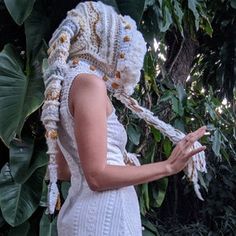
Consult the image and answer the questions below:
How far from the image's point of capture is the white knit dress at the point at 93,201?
1091 millimetres

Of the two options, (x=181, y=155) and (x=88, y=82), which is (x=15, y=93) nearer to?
(x=88, y=82)

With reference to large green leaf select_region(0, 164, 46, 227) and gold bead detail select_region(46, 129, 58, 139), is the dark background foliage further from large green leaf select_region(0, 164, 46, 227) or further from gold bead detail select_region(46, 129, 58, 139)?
gold bead detail select_region(46, 129, 58, 139)

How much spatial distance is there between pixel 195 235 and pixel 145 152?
132 cm

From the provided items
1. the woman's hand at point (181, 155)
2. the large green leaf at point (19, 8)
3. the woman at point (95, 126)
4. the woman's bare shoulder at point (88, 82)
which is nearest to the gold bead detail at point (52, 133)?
the woman at point (95, 126)

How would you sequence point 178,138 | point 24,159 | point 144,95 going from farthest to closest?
1. point 144,95
2. point 24,159
3. point 178,138

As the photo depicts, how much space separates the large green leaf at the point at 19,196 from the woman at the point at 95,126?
698 millimetres

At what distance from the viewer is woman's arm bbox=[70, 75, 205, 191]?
1043mm

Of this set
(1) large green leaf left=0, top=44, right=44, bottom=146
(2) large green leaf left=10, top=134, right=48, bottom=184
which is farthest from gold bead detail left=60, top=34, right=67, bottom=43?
(2) large green leaf left=10, top=134, right=48, bottom=184

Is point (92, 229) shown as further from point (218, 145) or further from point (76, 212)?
point (218, 145)

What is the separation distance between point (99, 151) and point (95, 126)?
0.16 feet

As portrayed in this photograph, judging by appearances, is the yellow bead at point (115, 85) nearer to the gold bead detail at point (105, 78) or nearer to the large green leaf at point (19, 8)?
the gold bead detail at point (105, 78)

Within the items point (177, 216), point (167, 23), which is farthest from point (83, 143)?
point (177, 216)

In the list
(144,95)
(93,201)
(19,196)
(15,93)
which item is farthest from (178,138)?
(144,95)

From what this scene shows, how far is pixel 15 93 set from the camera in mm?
1743
